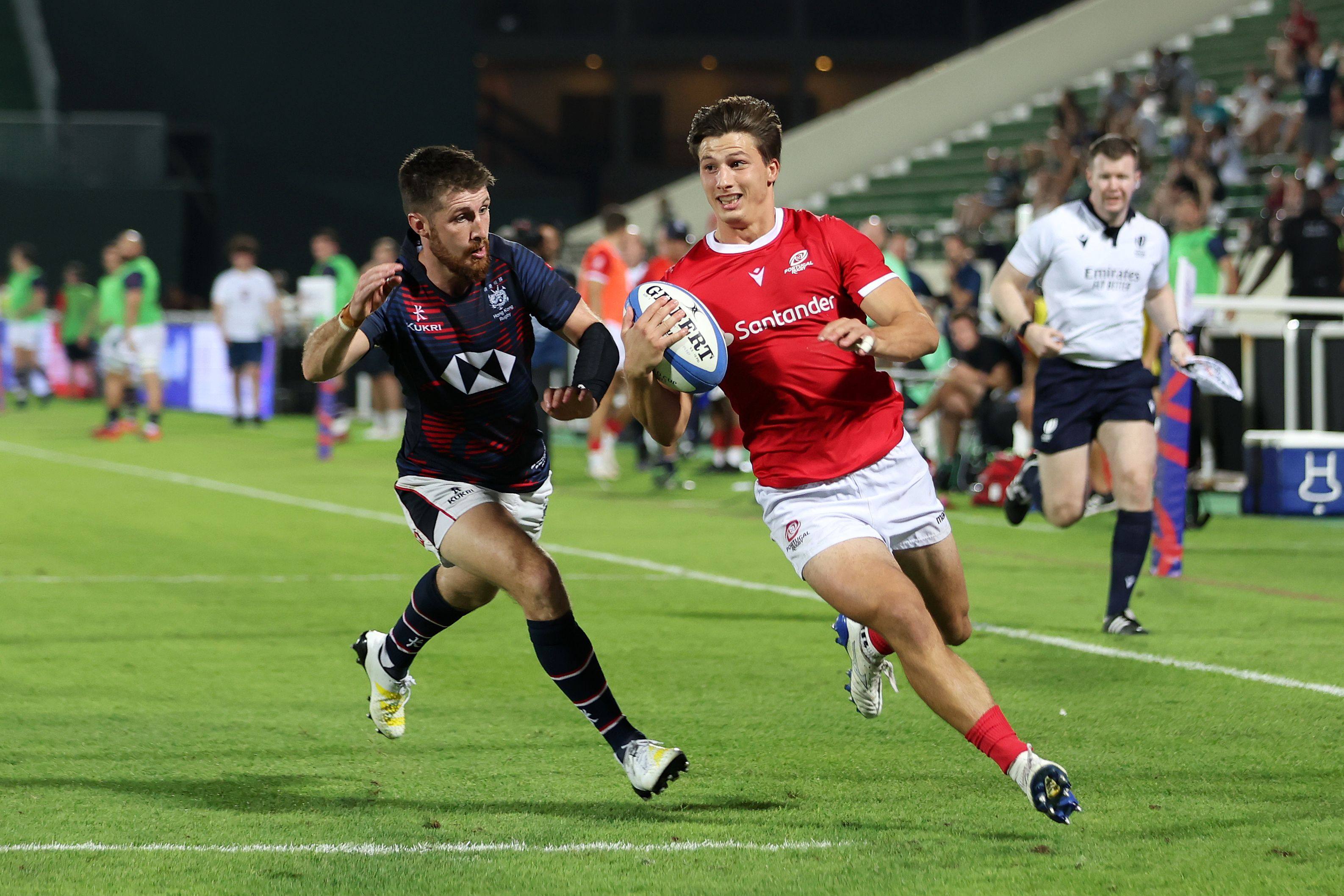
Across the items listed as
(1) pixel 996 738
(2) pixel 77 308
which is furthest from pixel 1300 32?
(1) pixel 996 738

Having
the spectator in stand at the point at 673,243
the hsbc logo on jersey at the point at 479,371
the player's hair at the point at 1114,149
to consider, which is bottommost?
the hsbc logo on jersey at the point at 479,371

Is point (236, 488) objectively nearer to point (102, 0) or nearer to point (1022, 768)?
point (1022, 768)

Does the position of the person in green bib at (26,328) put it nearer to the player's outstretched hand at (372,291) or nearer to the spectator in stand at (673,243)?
the spectator in stand at (673,243)

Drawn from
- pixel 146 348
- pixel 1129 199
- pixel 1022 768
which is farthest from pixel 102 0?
pixel 1022 768

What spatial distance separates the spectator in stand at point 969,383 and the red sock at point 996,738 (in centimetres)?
Answer: 1002

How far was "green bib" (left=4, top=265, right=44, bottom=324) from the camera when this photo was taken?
27484 mm

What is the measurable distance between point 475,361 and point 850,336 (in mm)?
1418

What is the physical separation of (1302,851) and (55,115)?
3508 cm

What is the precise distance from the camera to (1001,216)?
2712 cm

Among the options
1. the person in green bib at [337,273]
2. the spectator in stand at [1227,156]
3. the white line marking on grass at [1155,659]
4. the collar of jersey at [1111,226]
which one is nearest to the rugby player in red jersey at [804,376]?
the white line marking on grass at [1155,659]

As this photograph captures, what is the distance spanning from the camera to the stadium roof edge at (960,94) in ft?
105

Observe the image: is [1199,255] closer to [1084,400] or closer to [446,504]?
[1084,400]

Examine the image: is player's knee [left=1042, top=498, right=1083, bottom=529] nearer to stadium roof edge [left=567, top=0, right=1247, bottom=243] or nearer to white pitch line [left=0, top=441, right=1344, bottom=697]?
white pitch line [left=0, top=441, right=1344, bottom=697]

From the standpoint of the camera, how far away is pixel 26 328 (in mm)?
28594
